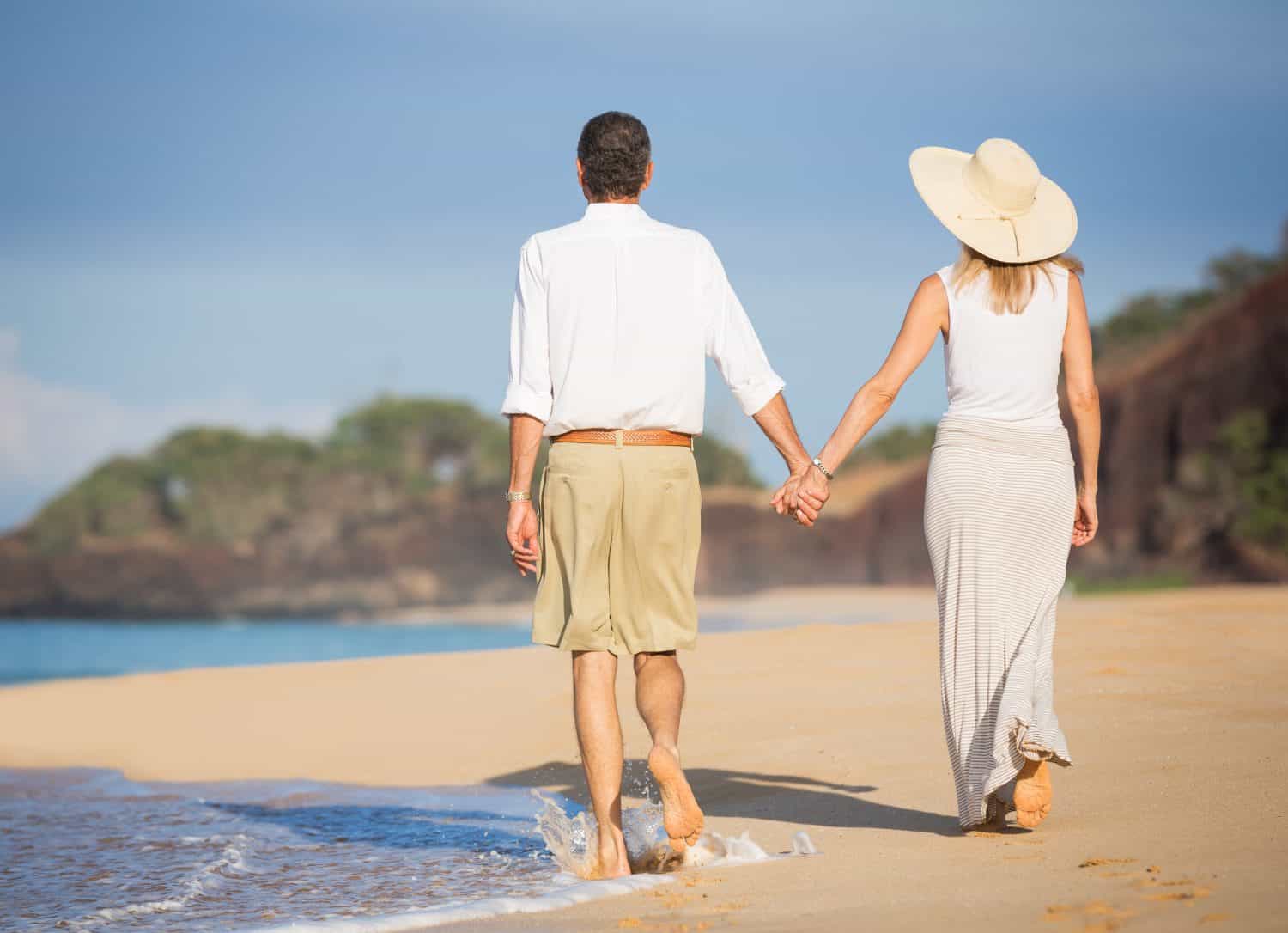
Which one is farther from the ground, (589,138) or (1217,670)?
(589,138)

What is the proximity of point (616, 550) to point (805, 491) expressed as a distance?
675 millimetres

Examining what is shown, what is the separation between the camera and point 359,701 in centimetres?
939

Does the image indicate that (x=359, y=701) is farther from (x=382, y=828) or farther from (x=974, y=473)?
(x=974, y=473)

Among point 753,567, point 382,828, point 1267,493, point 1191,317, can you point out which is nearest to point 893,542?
point 753,567

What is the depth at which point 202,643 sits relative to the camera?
44625 mm

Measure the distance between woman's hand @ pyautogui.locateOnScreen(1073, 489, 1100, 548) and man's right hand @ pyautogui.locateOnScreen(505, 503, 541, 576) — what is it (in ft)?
5.12

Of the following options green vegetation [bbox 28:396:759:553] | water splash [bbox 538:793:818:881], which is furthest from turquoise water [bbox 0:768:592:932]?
green vegetation [bbox 28:396:759:553]

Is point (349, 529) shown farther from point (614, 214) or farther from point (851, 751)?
point (614, 214)

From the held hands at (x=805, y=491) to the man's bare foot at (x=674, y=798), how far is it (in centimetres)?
88

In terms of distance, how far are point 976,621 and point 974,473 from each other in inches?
16.3

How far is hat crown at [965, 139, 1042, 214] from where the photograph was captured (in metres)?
4.41

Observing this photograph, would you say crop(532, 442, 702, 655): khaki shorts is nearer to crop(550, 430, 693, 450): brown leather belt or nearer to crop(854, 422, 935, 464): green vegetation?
crop(550, 430, 693, 450): brown leather belt

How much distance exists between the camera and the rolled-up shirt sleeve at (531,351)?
164 inches

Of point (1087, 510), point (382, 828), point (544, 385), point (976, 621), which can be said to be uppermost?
point (544, 385)
